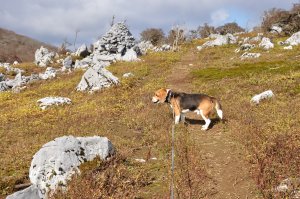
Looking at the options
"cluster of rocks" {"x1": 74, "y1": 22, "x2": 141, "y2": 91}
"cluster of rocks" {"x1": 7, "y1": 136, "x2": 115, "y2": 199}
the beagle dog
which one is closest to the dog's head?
the beagle dog

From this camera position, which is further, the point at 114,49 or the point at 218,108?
the point at 114,49

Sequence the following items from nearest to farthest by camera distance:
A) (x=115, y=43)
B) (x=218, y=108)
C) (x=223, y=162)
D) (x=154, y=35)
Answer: (x=223, y=162)
(x=218, y=108)
(x=115, y=43)
(x=154, y=35)

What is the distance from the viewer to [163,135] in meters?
17.8

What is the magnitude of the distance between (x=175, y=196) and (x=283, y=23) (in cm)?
8168

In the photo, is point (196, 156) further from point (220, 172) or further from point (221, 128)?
point (221, 128)

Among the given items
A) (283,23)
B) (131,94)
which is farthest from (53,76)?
(283,23)

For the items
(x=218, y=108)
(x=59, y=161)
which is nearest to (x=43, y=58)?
(x=218, y=108)

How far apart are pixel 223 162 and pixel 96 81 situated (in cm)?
2334

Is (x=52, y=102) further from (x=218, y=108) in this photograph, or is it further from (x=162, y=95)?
(x=218, y=108)

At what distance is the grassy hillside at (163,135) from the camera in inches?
450

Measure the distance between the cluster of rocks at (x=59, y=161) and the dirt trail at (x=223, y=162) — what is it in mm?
3823

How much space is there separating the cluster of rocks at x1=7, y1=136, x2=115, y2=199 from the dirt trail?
382cm

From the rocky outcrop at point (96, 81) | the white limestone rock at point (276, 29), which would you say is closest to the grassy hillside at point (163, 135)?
the rocky outcrop at point (96, 81)

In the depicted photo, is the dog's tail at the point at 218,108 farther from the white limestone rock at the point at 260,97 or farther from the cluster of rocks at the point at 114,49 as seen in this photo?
the cluster of rocks at the point at 114,49
